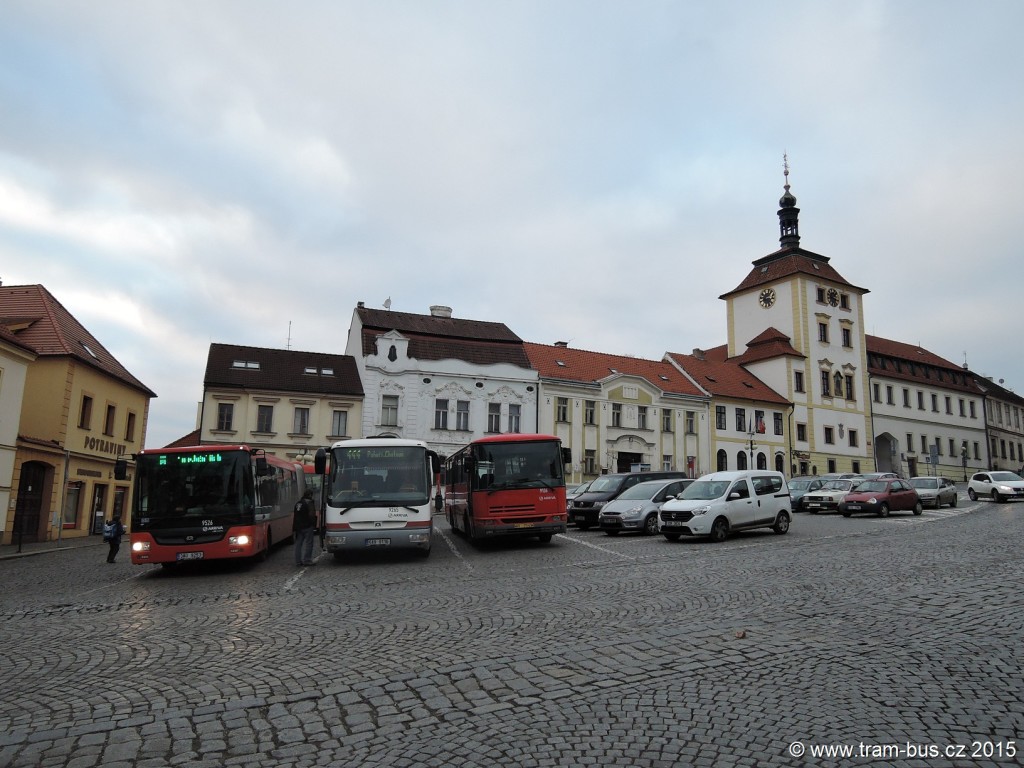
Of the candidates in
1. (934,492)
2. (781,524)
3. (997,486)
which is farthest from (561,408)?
(781,524)

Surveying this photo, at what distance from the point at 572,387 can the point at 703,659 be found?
43665mm

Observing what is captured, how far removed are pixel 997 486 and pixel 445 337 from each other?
106ft

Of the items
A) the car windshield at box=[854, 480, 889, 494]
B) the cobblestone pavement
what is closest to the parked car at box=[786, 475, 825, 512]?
the car windshield at box=[854, 480, 889, 494]

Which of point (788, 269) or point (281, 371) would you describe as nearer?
point (281, 371)

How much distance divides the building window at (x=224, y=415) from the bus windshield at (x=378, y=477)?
2760cm

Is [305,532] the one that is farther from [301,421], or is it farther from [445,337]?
[445,337]

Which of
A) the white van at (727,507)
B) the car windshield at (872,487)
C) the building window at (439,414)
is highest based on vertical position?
the building window at (439,414)

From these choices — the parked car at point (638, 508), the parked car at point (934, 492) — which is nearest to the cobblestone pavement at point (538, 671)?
the parked car at point (638, 508)

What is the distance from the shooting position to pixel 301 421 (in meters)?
44.2

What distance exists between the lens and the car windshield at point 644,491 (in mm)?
24016

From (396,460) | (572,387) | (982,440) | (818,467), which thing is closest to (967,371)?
(982,440)

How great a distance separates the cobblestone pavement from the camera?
16.9 ft

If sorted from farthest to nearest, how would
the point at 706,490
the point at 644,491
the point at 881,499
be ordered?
the point at 881,499
the point at 644,491
the point at 706,490

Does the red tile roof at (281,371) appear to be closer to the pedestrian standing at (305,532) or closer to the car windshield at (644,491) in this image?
the car windshield at (644,491)
